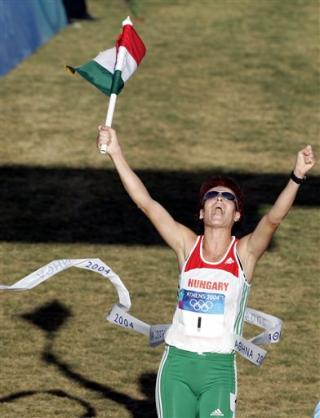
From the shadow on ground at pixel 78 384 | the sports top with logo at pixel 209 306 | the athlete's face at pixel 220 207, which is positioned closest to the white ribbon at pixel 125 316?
the sports top with logo at pixel 209 306

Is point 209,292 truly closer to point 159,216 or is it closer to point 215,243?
point 215,243

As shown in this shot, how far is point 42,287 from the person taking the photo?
54.7 feet

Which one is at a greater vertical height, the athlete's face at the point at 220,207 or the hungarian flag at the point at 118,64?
the hungarian flag at the point at 118,64

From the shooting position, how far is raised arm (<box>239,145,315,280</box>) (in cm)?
968

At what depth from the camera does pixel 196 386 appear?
974cm

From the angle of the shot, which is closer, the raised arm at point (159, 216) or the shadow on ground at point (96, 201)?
the raised arm at point (159, 216)

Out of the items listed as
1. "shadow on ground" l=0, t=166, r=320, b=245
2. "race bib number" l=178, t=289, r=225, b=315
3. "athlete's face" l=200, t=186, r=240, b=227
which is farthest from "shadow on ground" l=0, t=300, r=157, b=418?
"athlete's face" l=200, t=186, r=240, b=227

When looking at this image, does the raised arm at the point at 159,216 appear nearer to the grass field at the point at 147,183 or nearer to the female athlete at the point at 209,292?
the female athlete at the point at 209,292

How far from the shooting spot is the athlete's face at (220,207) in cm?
998

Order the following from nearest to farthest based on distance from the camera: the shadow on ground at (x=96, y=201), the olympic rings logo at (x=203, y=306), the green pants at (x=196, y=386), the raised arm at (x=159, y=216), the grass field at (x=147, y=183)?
the green pants at (x=196, y=386)
the olympic rings logo at (x=203, y=306)
the raised arm at (x=159, y=216)
the grass field at (x=147, y=183)
the shadow on ground at (x=96, y=201)

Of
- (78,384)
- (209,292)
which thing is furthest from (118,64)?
(78,384)

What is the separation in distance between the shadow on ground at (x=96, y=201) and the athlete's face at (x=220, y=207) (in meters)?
8.41

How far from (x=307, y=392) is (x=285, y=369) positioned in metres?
0.70

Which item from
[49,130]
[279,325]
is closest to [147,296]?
[279,325]
